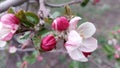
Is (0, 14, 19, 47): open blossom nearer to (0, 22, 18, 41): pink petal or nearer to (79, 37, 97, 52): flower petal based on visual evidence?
(0, 22, 18, 41): pink petal

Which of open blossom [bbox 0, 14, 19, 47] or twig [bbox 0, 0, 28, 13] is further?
twig [bbox 0, 0, 28, 13]

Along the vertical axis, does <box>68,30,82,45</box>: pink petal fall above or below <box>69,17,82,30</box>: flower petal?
below

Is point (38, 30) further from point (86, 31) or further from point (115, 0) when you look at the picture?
point (115, 0)

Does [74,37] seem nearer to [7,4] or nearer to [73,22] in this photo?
[73,22]

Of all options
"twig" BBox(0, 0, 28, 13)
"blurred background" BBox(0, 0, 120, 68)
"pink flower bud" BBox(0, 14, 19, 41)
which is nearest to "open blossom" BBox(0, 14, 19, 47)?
"pink flower bud" BBox(0, 14, 19, 41)

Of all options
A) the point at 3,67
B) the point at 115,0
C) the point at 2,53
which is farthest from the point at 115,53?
the point at 115,0

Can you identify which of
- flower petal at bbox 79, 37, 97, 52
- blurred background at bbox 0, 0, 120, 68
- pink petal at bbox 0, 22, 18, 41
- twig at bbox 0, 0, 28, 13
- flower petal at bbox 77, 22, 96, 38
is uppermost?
pink petal at bbox 0, 22, 18, 41

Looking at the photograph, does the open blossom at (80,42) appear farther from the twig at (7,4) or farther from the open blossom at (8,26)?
the twig at (7,4)
